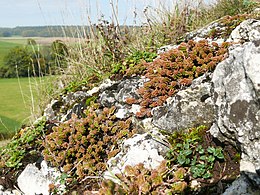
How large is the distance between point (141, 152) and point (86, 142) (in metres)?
0.77

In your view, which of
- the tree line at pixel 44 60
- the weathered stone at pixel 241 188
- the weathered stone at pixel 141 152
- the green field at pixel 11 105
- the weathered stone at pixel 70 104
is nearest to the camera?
the weathered stone at pixel 241 188

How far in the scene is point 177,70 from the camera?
343 cm

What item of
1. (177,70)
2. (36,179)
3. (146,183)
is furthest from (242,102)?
(36,179)

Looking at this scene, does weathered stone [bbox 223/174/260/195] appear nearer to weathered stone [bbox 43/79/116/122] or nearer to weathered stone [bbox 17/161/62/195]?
weathered stone [bbox 17/161/62/195]

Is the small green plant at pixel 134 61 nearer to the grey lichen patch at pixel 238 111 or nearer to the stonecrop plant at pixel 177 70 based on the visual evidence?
the stonecrop plant at pixel 177 70

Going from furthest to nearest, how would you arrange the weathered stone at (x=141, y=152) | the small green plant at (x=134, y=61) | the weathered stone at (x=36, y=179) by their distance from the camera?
the small green plant at (x=134, y=61) → the weathered stone at (x=36, y=179) → the weathered stone at (x=141, y=152)

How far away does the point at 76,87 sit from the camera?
16.0 ft

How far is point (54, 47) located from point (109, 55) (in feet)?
8.36

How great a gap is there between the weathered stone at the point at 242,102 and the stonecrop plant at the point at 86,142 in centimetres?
116

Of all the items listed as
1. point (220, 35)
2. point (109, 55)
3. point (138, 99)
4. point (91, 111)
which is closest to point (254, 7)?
point (220, 35)

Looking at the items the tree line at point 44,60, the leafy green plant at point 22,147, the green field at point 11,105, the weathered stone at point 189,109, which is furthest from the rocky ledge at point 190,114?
the green field at point 11,105

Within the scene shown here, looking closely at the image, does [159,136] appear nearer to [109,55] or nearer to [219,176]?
[219,176]

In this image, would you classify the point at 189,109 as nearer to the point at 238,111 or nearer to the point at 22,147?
the point at 238,111

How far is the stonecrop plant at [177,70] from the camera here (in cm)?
336
